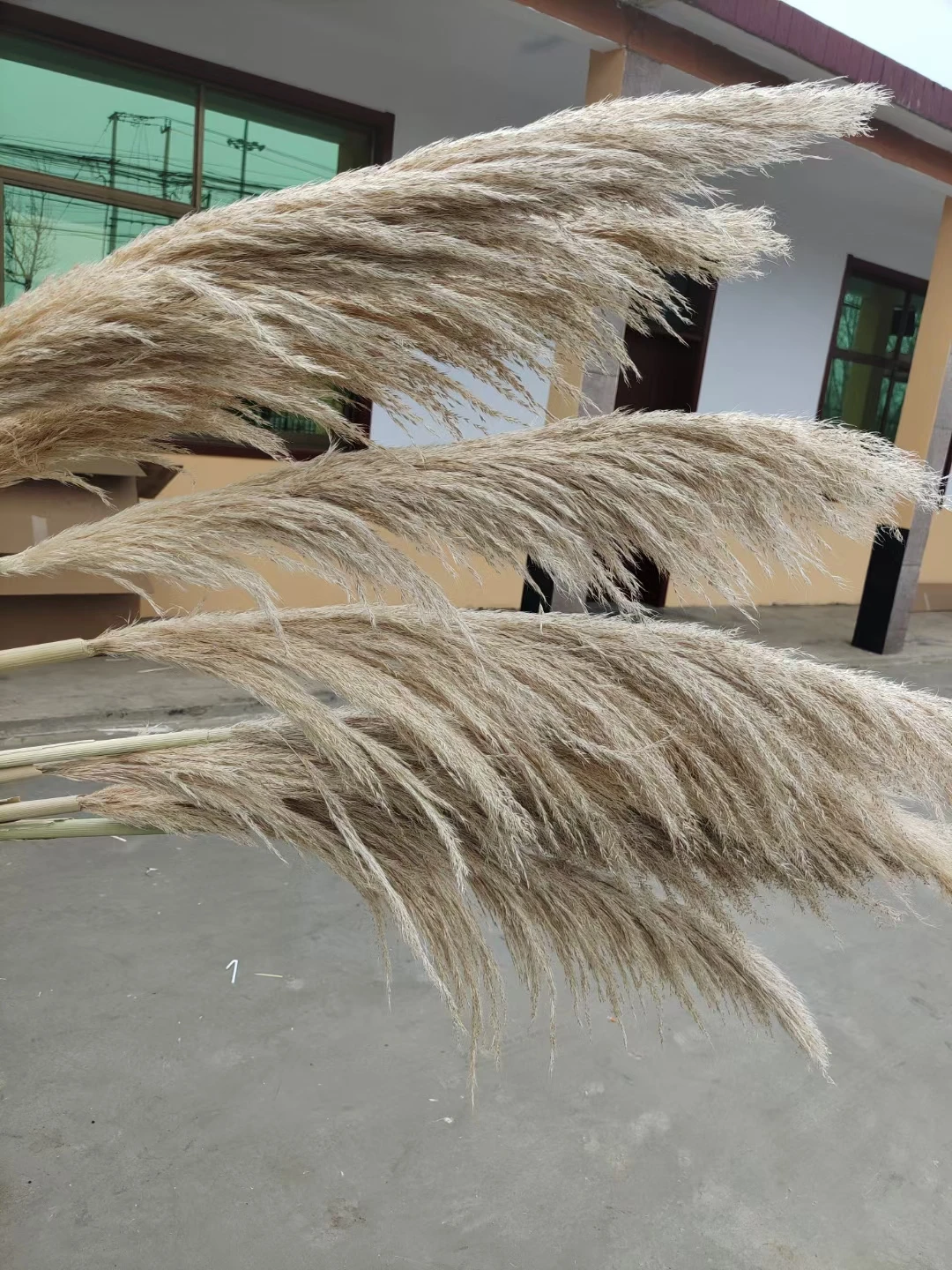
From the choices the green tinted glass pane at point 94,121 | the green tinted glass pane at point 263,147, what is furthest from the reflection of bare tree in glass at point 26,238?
the green tinted glass pane at point 263,147

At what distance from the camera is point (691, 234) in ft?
2.59

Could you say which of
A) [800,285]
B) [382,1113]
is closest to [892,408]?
[800,285]

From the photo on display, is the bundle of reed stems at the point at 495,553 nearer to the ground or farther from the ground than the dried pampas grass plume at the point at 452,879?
farther from the ground

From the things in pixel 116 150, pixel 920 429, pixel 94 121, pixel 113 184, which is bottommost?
pixel 920 429

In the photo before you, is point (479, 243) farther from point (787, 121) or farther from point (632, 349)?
point (632, 349)

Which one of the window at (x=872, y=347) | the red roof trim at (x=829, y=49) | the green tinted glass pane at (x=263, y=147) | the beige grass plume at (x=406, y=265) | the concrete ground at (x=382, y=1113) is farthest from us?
the window at (x=872, y=347)

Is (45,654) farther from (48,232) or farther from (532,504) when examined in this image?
(48,232)

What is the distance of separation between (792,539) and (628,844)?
0.34 metres

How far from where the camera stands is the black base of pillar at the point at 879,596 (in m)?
7.47

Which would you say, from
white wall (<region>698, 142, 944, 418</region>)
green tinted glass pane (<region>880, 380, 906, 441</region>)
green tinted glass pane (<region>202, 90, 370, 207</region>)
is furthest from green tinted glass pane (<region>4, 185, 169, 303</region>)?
green tinted glass pane (<region>880, 380, 906, 441</region>)

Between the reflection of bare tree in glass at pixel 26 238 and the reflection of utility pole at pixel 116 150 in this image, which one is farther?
the reflection of utility pole at pixel 116 150

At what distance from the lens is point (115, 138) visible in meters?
5.13

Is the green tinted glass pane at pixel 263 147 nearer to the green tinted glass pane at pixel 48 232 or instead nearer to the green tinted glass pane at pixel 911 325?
the green tinted glass pane at pixel 48 232

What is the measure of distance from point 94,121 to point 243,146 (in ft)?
2.79
